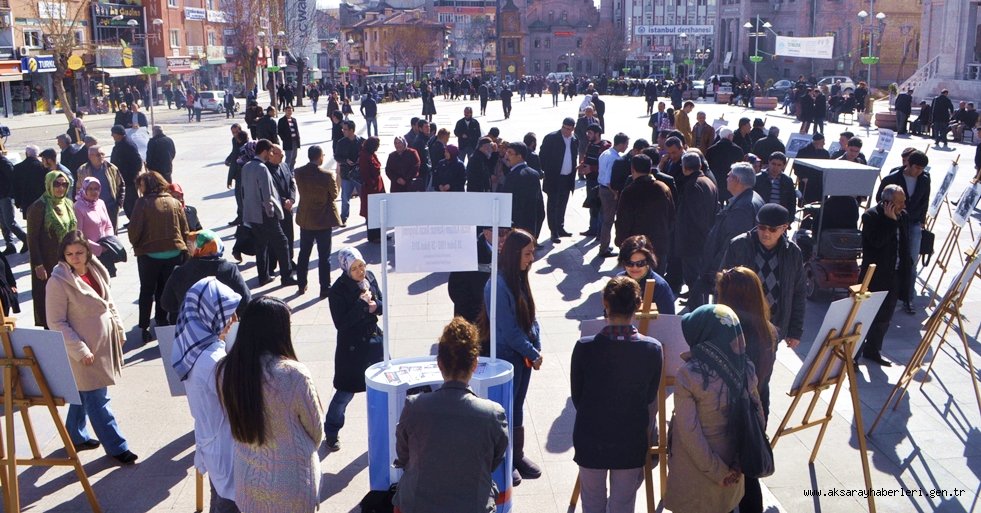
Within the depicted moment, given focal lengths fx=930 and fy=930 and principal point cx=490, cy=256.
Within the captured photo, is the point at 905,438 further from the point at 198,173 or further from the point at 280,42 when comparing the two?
the point at 280,42

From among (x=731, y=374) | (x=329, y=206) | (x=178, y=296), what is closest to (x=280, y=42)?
(x=329, y=206)

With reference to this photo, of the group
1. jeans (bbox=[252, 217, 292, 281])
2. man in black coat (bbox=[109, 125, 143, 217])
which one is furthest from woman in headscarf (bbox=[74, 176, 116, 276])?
man in black coat (bbox=[109, 125, 143, 217])

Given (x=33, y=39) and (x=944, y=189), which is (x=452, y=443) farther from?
(x=33, y=39)

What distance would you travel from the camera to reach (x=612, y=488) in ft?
16.2

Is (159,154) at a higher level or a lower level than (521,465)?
higher

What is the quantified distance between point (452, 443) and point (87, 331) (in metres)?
3.59

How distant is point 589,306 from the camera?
10484 millimetres

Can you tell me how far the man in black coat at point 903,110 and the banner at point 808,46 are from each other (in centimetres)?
2375

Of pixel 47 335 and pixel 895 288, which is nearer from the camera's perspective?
pixel 47 335

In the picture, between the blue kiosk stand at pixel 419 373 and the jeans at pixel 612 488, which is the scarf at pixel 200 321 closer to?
the blue kiosk stand at pixel 419 373

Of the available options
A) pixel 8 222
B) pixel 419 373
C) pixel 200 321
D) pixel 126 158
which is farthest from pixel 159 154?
pixel 419 373

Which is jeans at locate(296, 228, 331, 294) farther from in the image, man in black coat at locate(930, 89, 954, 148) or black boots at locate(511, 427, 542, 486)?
man in black coat at locate(930, 89, 954, 148)

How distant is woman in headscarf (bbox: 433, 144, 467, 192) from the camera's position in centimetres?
1307

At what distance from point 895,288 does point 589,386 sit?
5.07 m
